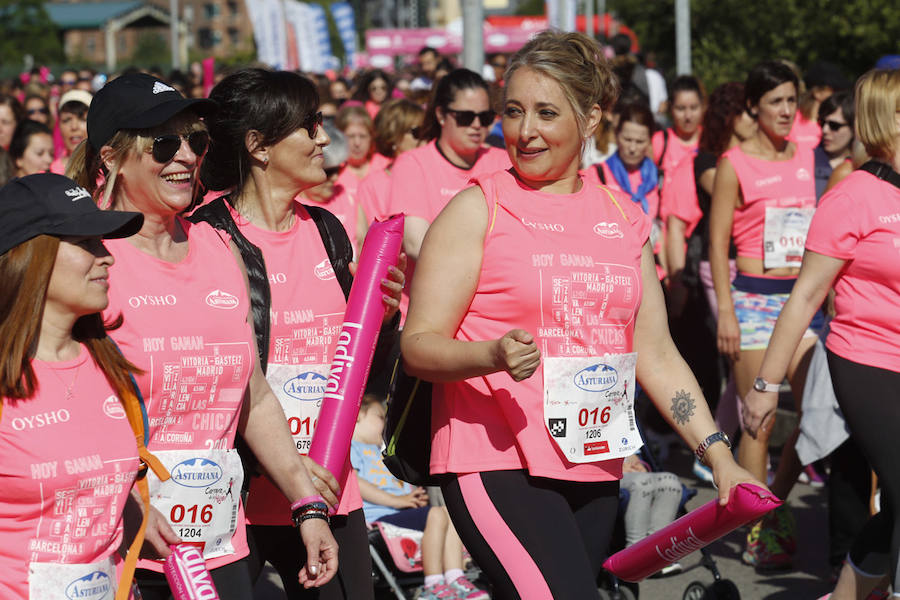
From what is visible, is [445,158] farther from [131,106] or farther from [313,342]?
[131,106]

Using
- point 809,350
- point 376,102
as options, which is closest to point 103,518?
point 809,350

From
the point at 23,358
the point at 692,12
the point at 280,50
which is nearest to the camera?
the point at 23,358

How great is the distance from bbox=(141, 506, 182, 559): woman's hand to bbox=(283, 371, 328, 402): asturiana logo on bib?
0.75 meters

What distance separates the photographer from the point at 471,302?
361 cm

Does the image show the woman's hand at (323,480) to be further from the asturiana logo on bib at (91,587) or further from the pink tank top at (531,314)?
the asturiana logo on bib at (91,587)

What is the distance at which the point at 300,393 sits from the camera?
12.9 feet

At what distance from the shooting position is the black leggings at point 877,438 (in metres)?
4.43

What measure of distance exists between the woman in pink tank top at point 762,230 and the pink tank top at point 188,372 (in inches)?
148

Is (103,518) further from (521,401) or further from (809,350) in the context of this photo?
(809,350)

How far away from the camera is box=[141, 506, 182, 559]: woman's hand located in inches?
125

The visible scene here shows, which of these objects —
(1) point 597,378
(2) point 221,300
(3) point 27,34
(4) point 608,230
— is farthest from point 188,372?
(3) point 27,34

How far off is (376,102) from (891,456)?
1065cm

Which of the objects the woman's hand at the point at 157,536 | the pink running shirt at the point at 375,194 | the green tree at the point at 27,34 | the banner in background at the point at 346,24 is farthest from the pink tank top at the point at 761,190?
the green tree at the point at 27,34

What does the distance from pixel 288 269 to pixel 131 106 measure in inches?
29.9
